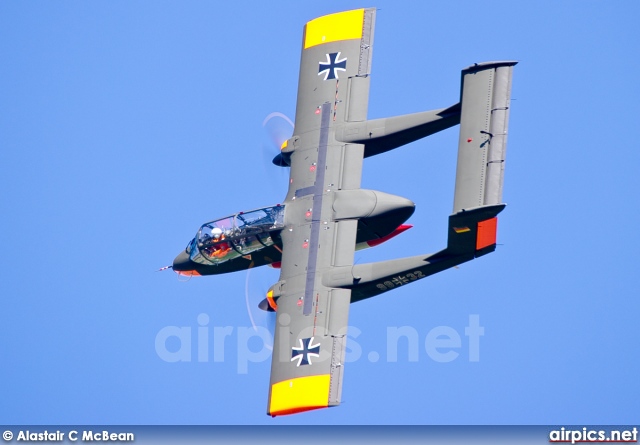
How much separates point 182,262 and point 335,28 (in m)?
12.4

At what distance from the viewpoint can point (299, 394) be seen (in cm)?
7188

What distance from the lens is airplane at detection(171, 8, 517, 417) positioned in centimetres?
7219

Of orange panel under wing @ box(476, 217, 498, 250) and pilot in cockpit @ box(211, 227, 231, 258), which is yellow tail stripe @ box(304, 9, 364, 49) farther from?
orange panel under wing @ box(476, 217, 498, 250)

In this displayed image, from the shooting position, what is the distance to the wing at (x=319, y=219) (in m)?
72.2

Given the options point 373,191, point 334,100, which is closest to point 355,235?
point 373,191

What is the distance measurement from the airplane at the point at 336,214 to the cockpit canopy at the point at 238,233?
4 centimetres

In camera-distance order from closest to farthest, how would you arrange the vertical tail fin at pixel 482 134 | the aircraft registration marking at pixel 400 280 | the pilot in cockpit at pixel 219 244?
1. the vertical tail fin at pixel 482 134
2. the aircraft registration marking at pixel 400 280
3. the pilot in cockpit at pixel 219 244

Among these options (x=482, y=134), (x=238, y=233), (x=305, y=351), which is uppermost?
(x=482, y=134)

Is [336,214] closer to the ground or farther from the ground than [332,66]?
closer to the ground

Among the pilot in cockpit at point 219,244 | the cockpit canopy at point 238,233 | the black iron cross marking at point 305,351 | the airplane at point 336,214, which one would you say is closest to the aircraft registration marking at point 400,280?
the airplane at point 336,214

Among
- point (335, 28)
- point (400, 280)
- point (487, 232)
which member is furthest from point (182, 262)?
point (487, 232)

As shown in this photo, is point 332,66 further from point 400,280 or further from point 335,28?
point 400,280

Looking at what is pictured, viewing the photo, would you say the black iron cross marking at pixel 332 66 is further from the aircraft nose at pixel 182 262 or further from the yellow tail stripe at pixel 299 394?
the yellow tail stripe at pixel 299 394

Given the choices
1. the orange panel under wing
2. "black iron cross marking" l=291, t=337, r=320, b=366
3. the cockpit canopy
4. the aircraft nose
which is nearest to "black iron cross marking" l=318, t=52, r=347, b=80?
the cockpit canopy
